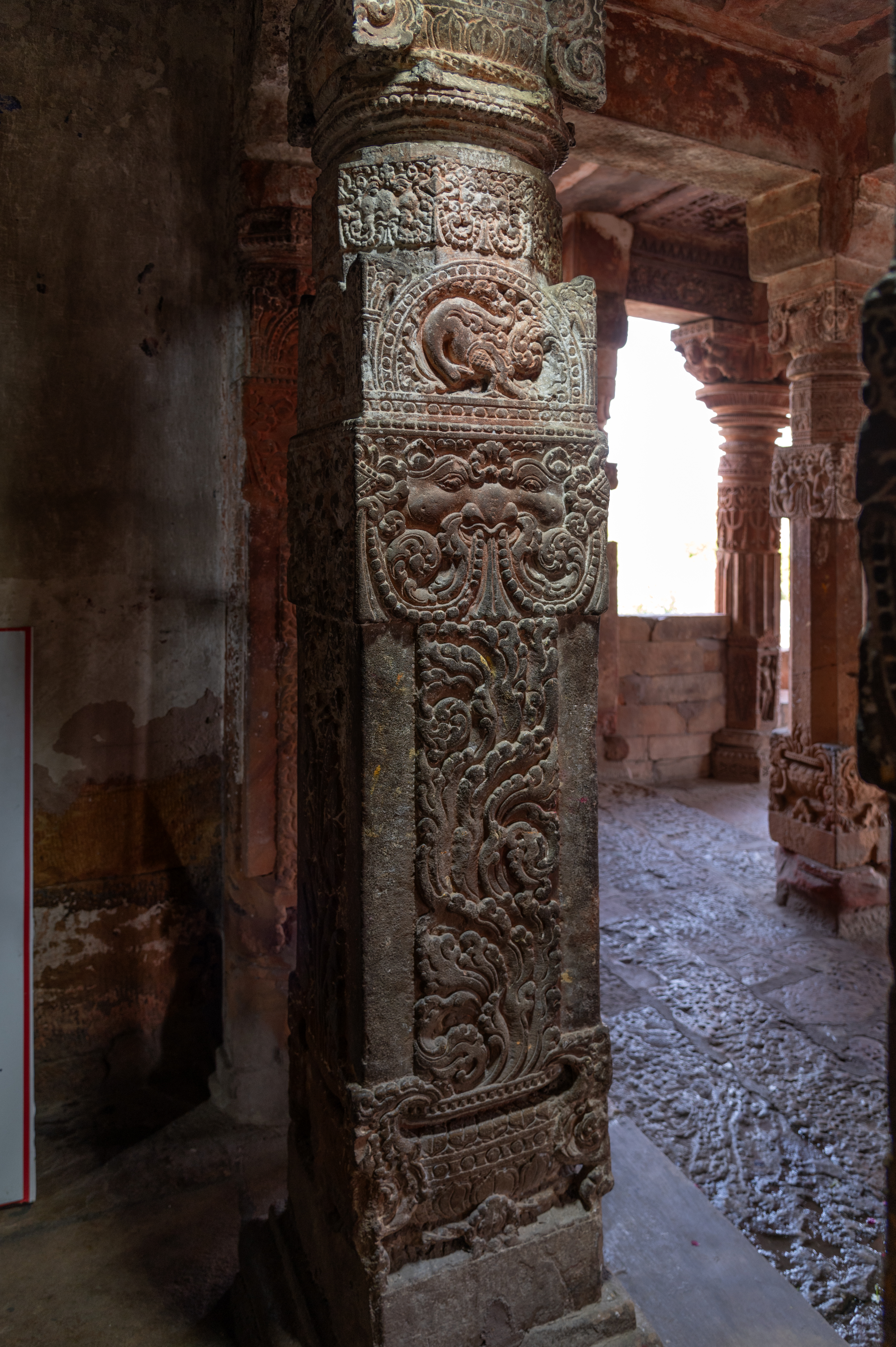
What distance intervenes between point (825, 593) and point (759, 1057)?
2.31 metres

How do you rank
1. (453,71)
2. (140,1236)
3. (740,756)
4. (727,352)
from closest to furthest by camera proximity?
(453,71) < (140,1236) < (727,352) < (740,756)

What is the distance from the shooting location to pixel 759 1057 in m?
3.29

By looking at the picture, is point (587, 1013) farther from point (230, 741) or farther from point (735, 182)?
point (735, 182)

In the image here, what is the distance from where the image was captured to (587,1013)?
5.52ft

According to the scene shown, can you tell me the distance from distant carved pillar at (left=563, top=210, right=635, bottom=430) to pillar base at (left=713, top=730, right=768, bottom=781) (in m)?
3.16

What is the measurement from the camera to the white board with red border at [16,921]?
2188mm

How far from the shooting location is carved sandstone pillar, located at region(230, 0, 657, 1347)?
144cm

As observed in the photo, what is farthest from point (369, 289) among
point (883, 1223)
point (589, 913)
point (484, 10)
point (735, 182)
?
point (735, 182)

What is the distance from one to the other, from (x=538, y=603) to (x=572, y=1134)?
3.22ft

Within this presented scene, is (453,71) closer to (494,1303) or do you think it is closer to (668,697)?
(494,1303)

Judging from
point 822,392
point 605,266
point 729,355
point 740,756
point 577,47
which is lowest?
point 740,756

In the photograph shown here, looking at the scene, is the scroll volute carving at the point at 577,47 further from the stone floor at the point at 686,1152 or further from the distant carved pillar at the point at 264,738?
the stone floor at the point at 686,1152

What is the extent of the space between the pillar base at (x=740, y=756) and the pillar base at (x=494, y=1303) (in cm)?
642

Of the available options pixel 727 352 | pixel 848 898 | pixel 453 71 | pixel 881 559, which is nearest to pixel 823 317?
pixel 848 898
